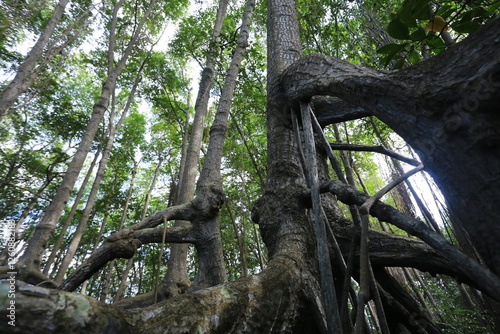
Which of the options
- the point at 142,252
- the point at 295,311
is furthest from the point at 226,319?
the point at 142,252

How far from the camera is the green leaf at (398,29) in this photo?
1.13m

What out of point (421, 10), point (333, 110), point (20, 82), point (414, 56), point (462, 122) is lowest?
point (462, 122)

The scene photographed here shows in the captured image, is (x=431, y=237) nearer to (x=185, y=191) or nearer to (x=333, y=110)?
(x=333, y=110)

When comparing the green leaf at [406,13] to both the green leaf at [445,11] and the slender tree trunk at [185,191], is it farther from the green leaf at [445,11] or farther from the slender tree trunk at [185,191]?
the slender tree trunk at [185,191]

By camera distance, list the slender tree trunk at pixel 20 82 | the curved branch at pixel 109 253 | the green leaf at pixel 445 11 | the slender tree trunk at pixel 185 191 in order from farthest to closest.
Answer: the slender tree trunk at pixel 20 82 < the slender tree trunk at pixel 185 191 < the curved branch at pixel 109 253 < the green leaf at pixel 445 11

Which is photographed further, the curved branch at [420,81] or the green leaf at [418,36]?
the green leaf at [418,36]

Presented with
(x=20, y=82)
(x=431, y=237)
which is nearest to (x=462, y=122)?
(x=431, y=237)

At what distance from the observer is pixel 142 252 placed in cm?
1609

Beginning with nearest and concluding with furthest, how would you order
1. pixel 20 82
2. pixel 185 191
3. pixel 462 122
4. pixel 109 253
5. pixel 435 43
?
pixel 462 122, pixel 435 43, pixel 109 253, pixel 185 191, pixel 20 82

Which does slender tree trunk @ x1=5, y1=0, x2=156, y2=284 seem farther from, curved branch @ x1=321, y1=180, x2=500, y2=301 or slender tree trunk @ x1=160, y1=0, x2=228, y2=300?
curved branch @ x1=321, y1=180, x2=500, y2=301

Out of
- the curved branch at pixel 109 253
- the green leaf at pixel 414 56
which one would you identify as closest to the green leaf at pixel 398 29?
the green leaf at pixel 414 56

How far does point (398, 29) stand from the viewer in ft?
3.78

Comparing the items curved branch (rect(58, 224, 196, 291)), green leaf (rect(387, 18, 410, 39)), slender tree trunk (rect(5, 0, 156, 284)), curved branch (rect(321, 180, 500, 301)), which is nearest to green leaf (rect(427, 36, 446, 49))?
green leaf (rect(387, 18, 410, 39))

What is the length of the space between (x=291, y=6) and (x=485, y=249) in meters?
3.08
